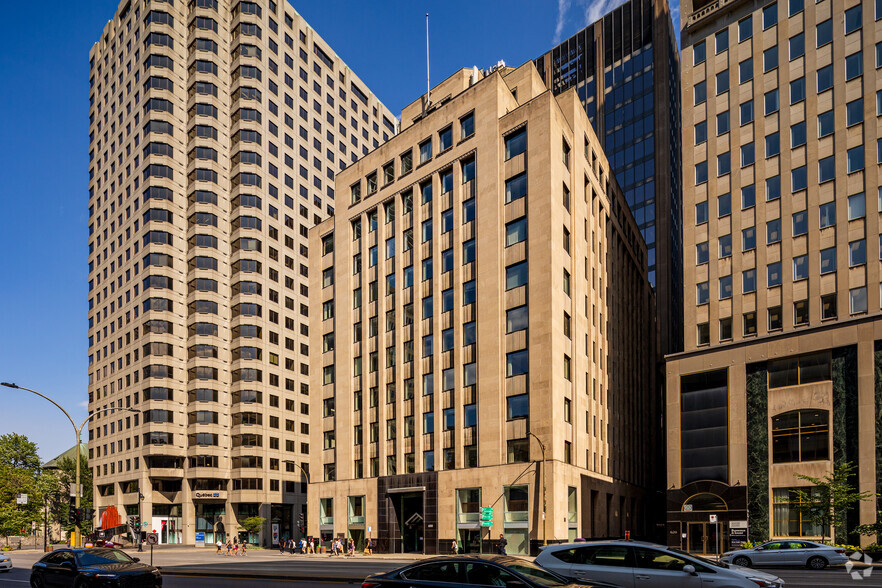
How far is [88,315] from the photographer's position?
114 metres

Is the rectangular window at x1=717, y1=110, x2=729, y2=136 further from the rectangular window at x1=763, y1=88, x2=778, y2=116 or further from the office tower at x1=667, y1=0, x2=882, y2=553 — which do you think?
the rectangular window at x1=763, y1=88, x2=778, y2=116

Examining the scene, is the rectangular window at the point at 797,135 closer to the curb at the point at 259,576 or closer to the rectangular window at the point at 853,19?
the rectangular window at the point at 853,19

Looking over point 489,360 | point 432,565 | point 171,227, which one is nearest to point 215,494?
point 171,227

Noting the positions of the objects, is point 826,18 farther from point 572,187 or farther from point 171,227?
point 171,227

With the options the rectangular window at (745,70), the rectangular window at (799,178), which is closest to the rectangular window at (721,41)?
the rectangular window at (745,70)

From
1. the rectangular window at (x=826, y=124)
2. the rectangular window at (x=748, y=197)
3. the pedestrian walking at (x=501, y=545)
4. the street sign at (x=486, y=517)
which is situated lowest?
the pedestrian walking at (x=501, y=545)

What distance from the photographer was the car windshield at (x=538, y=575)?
1317 centimetres

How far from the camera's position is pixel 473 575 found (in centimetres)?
1391

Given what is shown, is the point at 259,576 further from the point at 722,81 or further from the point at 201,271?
the point at 201,271

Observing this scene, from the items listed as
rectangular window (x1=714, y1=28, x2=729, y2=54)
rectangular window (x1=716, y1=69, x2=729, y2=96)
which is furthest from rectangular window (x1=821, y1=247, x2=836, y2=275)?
rectangular window (x1=714, y1=28, x2=729, y2=54)

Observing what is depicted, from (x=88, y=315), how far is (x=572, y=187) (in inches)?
3346

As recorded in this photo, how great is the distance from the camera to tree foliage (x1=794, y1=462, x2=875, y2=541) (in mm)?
48062

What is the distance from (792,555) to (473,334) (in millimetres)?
28716

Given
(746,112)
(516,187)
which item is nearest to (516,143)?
(516,187)
